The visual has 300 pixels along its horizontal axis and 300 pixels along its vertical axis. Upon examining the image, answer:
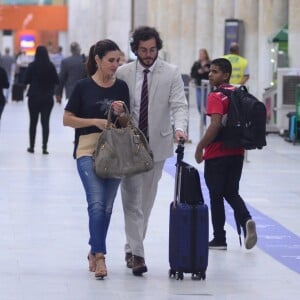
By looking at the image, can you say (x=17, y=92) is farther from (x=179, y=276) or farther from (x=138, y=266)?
(x=179, y=276)

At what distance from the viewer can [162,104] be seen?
33.1 ft

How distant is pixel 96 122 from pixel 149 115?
535mm

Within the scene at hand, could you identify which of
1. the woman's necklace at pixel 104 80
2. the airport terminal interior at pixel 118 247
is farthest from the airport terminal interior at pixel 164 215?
the woman's necklace at pixel 104 80

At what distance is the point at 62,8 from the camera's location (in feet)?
289

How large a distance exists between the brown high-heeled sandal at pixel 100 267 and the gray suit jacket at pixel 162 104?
845mm

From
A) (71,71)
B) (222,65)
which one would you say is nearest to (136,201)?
(222,65)

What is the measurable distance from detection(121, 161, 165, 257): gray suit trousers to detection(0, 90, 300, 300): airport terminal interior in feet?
0.87

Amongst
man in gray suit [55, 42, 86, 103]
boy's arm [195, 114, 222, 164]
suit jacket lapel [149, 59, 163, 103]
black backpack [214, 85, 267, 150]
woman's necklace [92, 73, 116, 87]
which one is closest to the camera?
woman's necklace [92, 73, 116, 87]

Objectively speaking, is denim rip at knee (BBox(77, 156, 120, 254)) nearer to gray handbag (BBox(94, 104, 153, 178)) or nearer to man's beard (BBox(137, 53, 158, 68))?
gray handbag (BBox(94, 104, 153, 178))

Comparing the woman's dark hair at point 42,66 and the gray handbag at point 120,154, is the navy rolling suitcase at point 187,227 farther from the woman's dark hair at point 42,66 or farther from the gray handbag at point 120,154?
the woman's dark hair at point 42,66

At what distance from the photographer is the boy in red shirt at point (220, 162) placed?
1103 centimetres

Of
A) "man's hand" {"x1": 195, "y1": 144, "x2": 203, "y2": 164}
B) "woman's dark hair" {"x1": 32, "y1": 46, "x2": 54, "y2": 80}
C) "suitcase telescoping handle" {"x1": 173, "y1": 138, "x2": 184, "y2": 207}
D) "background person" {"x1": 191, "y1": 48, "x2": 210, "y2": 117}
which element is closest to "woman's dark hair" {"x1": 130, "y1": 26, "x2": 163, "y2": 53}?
"suitcase telescoping handle" {"x1": 173, "y1": 138, "x2": 184, "y2": 207}

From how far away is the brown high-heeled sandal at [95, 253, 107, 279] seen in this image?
31.9 ft

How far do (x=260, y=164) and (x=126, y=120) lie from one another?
430 inches
